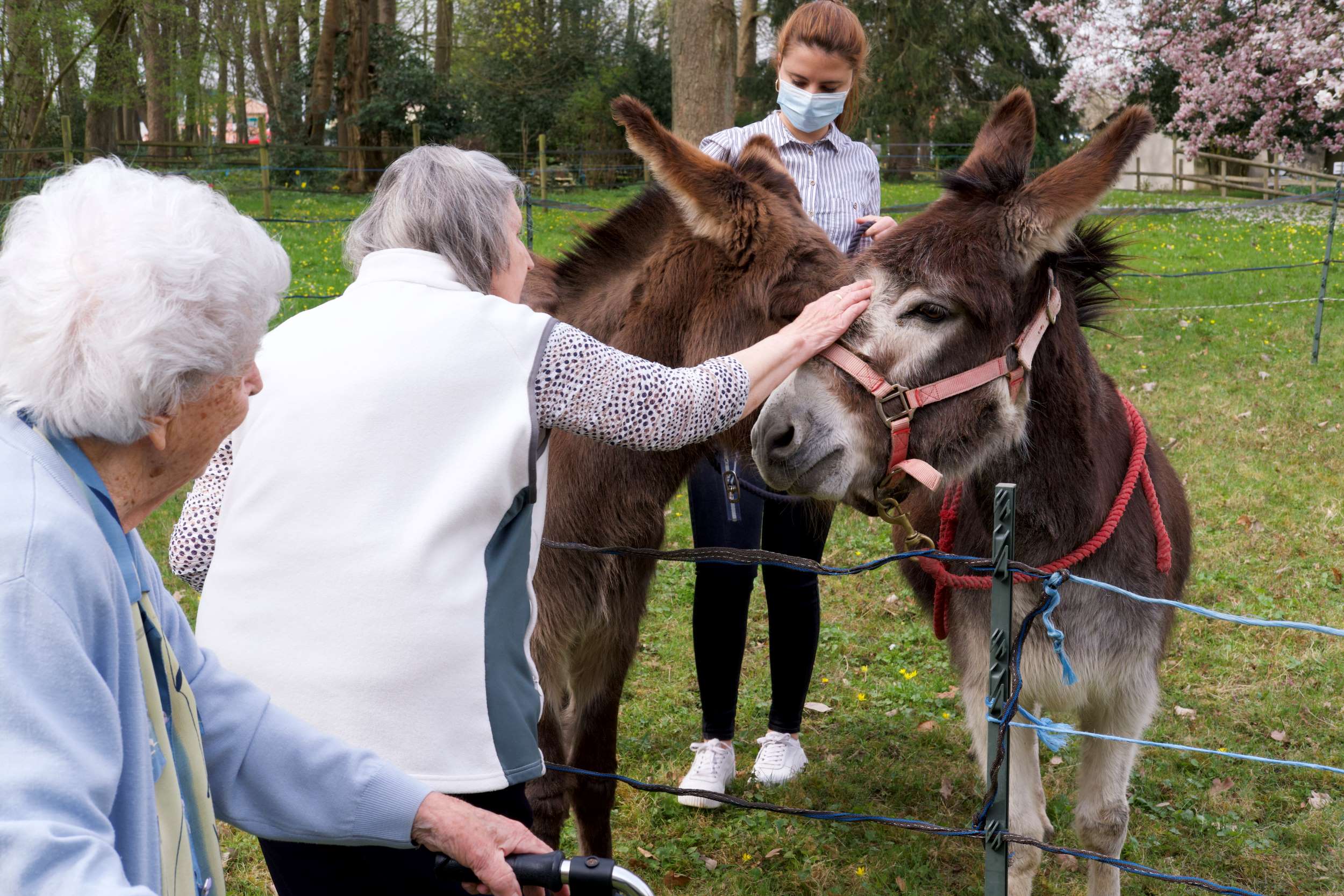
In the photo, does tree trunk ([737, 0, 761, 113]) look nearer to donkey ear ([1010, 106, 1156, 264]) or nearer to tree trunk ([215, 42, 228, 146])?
tree trunk ([215, 42, 228, 146])

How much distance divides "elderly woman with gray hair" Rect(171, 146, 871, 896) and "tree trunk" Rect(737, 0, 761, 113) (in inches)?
818

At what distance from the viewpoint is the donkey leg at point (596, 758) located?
123 inches

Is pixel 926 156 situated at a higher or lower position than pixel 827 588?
higher

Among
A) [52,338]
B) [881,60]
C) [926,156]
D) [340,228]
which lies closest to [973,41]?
[881,60]

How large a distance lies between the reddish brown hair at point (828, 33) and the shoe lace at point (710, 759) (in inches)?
91.5

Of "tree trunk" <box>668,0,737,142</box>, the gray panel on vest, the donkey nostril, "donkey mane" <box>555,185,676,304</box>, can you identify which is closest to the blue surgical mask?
"donkey mane" <box>555,185,676,304</box>

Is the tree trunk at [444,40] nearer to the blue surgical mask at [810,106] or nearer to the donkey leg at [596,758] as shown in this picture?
the blue surgical mask at [810,106]

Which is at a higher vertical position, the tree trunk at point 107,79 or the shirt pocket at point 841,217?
the tree trunk at point 107,79

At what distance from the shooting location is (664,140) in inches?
100

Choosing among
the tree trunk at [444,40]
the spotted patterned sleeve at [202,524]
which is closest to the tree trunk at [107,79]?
the tree trunk at [444,40]

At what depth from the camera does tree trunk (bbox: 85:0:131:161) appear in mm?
17375

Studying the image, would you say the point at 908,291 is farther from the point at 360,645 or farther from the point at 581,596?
the point at 360,645

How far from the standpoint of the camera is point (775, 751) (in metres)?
3.98

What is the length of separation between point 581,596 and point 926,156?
22.6 metres
